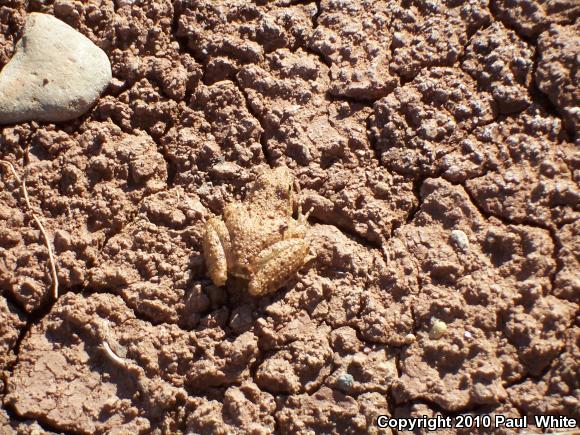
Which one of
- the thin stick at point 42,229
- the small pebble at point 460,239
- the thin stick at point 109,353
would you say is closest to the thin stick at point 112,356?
the thin stick at point 109,353

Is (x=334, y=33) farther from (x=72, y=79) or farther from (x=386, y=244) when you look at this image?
(x=72, y=79)

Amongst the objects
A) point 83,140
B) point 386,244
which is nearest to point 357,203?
point 386,244

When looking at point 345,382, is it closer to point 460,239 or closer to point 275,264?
point 275,264

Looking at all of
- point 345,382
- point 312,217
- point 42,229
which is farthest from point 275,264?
point 42,229

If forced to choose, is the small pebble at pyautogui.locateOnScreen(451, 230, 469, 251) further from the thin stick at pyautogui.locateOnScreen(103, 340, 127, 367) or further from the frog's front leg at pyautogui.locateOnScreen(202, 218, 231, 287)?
the thin stick at pyautogui.locateOnScreen(103, 340, 127, 367)

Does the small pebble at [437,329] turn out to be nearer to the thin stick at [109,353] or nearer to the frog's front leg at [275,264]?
the frog's front leg at [275,264]
